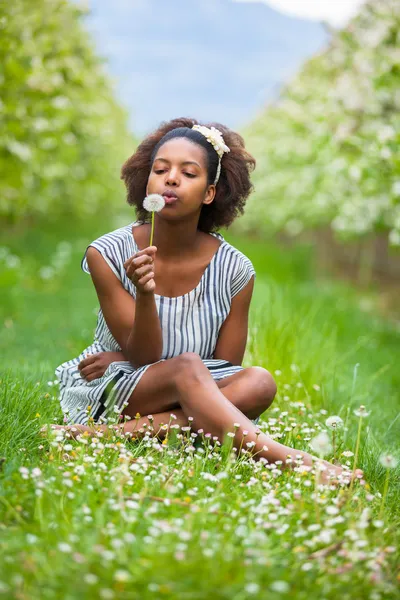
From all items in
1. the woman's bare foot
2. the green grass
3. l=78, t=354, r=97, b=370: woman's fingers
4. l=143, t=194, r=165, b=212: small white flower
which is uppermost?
l=143, t=194, r=165, b=212: small white flower

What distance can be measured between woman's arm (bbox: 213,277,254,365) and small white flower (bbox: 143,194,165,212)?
62cm

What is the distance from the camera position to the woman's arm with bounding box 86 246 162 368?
3.14 meters

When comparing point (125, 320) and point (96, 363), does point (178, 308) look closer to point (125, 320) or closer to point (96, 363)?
point (125, 320)

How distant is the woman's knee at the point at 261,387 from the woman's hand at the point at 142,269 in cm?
59

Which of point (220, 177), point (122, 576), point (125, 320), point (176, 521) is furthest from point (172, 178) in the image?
point (122, 576)

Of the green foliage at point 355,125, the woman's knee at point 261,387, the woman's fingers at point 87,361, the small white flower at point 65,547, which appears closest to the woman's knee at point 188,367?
the woman's knee at point 261,387

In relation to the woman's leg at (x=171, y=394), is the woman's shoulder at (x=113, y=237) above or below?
above

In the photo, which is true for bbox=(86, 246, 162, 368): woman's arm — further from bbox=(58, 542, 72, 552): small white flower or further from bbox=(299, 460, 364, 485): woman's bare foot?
bbox=(58, 542, 72, 552): small white flower

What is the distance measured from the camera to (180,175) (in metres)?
3.32

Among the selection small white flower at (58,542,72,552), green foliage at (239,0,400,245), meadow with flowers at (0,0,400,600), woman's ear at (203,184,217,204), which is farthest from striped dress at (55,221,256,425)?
green foliage at (239,0,400,245)

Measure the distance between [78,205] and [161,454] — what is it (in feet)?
→ 44.0

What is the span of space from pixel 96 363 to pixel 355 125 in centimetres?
676

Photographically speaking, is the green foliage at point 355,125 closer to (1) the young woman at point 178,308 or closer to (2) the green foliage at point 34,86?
(1) the young woman at point 178,308

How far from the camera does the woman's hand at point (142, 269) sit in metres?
2.93
